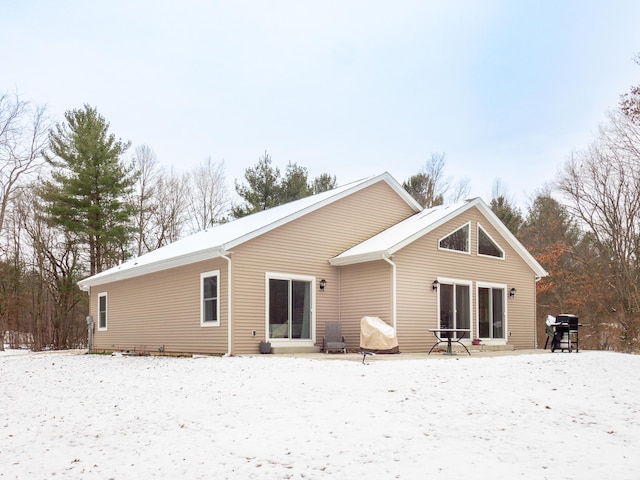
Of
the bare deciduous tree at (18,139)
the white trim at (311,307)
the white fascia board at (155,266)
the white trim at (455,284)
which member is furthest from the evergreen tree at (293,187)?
the white trim at (311,307)

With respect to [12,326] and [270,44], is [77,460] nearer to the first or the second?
[270,44]

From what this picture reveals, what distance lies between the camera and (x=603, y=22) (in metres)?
16.5

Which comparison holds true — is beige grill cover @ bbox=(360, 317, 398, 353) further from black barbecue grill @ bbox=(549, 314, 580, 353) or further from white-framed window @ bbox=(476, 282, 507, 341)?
black barbecue grill @ bbox=(549, 314, 580, 353)

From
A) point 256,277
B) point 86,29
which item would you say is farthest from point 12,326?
point 256,277

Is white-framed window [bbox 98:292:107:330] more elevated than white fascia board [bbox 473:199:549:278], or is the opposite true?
white fascia board [bbox 473:199:549:278]

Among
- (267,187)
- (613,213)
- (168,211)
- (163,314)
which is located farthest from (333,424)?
(168,211)

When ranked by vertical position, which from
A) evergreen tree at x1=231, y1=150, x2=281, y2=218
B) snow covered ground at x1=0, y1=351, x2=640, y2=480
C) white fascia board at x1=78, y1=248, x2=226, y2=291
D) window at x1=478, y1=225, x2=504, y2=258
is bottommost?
snow covered ground at x1=0, y1=351, x2=640, y2=480

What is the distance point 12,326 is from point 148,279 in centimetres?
1644

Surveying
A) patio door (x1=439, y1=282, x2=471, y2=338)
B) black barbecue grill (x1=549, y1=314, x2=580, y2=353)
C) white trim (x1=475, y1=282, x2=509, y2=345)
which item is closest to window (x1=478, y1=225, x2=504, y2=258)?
white trim (x1=475, y1=282, x2=509, y2=345)

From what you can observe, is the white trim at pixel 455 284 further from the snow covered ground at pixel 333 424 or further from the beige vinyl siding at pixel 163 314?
the beige vinyl siding at pixel 163 314

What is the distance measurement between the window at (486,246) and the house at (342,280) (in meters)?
0.05

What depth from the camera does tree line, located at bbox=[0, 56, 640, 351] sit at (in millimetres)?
23844

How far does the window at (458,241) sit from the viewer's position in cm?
1633

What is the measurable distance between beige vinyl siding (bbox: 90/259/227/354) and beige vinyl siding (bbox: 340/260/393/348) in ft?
11.0
